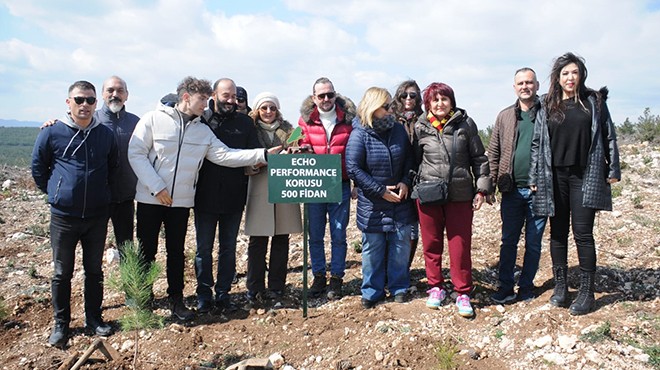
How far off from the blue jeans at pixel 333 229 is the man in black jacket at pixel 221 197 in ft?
2.88

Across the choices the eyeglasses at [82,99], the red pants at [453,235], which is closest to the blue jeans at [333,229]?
the red pants at [453,235]

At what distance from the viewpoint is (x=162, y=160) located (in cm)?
483

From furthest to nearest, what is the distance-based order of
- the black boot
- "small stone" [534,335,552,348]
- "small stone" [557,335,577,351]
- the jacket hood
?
the jacket hood, the black boot, "small stone" [534,335,552,348], "small stone" [557,335,577,351]

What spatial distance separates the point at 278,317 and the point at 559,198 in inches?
119

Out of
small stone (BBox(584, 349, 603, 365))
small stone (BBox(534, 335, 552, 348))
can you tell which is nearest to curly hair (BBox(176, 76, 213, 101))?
small stone (BBox(534, 335, 552, 348))

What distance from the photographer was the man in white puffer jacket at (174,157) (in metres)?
4.77

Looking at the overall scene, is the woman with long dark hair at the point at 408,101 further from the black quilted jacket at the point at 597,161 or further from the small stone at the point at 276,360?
the small stone at the point at 276,360

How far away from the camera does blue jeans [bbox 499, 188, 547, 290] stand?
4.85m

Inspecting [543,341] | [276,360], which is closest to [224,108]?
[276,360]

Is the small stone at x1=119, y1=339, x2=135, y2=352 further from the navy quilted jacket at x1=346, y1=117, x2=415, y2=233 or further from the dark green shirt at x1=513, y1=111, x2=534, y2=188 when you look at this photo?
the dark green shirt at x1=513, y1=111, x2=534, y2=188

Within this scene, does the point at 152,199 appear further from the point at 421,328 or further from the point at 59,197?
the point at 421,328

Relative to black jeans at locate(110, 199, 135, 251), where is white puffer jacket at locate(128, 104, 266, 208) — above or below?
above

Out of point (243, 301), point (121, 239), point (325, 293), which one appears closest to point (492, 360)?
point (325, 293)

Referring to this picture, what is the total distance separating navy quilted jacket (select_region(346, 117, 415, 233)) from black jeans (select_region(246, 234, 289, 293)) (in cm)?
108
